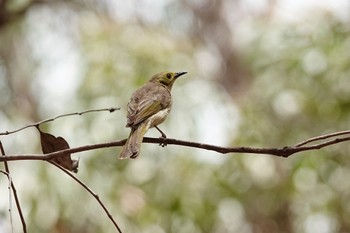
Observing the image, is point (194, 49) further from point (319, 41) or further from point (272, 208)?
point (319, 41)

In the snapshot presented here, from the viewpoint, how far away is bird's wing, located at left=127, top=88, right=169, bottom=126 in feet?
6.32

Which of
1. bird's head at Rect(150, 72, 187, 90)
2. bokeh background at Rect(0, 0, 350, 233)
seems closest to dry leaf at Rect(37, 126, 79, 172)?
bird's head at Rect(150, 72, 187, 90)

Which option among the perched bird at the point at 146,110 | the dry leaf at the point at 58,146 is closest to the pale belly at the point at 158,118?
the perched bird at the point at 146,110

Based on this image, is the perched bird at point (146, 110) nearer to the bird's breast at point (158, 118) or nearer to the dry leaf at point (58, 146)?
the bird's breast at point (158, 118)

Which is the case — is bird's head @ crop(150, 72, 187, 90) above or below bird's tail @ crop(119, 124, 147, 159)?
above

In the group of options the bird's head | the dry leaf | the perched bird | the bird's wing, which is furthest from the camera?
the bird's head

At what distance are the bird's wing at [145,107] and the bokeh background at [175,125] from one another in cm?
218

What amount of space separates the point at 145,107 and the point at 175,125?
334 cm

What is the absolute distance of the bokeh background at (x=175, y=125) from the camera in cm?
499

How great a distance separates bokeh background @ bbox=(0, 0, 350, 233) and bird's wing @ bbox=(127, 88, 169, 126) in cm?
218

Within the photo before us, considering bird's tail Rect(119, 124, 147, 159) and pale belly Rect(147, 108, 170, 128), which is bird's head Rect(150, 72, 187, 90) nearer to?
pale belly Rect(147, 108, 170, 128)

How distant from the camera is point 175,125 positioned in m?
5.37

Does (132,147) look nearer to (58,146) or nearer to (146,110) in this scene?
(58,146)

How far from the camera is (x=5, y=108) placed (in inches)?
222
